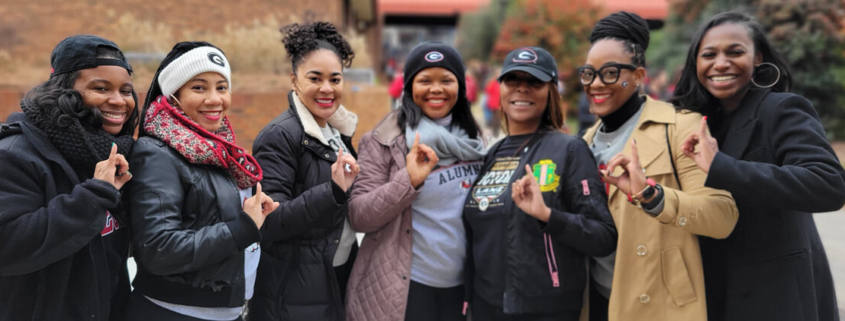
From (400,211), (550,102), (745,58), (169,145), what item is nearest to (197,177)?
(169,145)

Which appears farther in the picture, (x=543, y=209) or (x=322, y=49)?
(x=322, y=49)

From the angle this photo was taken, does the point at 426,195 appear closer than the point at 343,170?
No

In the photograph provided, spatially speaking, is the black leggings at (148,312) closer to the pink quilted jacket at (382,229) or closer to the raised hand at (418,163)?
the pink quilted jacket at (382,229)

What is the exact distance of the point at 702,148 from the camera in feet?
8.03

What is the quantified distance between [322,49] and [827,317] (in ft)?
8.94

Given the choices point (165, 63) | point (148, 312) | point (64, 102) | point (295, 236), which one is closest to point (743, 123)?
point (295, 236)

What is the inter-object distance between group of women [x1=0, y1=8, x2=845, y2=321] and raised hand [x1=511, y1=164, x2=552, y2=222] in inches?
0.6

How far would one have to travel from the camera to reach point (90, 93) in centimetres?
217

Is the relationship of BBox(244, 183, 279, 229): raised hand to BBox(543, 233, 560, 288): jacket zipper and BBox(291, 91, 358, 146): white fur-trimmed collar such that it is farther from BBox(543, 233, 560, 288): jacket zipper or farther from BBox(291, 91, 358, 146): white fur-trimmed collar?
BBox(543, 233, 560, 288): jacket zipper

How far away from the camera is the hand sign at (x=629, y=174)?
2.48 m

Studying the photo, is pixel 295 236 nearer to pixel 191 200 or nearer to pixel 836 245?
pixel 191 200

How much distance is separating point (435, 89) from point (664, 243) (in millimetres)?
1336

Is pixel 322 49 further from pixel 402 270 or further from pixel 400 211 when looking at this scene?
pixel 402 270

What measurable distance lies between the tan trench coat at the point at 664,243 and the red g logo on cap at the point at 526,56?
25.1 inches
